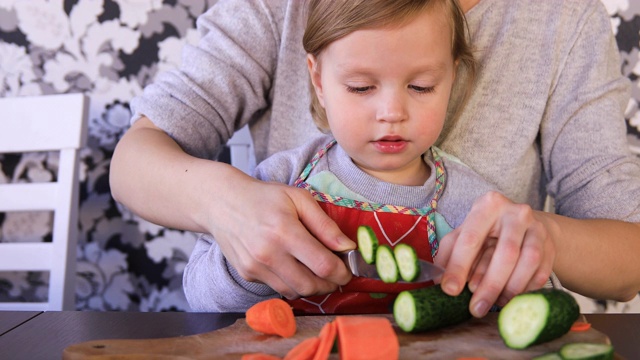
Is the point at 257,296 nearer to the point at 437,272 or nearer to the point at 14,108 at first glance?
the point at 437,272

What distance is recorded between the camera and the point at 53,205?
181 cm

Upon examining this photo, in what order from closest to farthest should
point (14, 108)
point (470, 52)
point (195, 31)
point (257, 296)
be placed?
point (257, 296)
point (470, 52)
point (14, 108)
point (195, 31)

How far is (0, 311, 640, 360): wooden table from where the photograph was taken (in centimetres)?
99

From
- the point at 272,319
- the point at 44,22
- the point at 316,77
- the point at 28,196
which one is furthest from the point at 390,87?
the point at 44,22

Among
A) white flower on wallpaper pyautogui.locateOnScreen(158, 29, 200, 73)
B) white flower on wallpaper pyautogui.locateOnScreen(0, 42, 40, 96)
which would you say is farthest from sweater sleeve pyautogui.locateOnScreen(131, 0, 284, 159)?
white flower on wallpaper pyautogui.locateOnScreen(0, 42, 40, 96)

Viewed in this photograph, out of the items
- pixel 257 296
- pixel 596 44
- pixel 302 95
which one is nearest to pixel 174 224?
pixel 257 296

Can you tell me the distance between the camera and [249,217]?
1.06 metres

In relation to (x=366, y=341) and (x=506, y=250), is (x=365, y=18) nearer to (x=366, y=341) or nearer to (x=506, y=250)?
(x=506, y=250)

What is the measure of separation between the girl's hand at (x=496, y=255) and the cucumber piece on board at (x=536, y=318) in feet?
0.21

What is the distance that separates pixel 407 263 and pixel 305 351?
0.72 ft

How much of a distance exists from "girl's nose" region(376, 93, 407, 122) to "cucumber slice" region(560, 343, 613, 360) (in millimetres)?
460

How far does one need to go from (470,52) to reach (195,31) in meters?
1.03

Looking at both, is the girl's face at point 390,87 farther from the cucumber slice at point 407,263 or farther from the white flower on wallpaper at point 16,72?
the white flower on wallpaper at point 16,72

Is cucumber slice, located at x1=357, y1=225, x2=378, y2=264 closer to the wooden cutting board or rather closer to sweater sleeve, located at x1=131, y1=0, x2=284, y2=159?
the wooden cutting board
